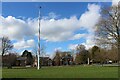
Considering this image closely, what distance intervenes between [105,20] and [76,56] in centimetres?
6867

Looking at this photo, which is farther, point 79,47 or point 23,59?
point 23,59

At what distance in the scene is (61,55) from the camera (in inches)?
5517

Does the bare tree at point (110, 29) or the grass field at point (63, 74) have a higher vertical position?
the bare tree at point (110, 29)

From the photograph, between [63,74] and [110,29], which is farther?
[110,29]

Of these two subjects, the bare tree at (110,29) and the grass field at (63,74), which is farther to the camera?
the bare tree at (110,29)

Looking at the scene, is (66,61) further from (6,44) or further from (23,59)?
(6,44)

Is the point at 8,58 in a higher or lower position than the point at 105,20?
lower

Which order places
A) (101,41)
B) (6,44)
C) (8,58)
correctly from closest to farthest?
(101,41) → (6,44) → (8,58)

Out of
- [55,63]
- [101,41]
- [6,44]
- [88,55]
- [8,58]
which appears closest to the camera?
[101,41]

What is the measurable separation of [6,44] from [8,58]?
855 cm

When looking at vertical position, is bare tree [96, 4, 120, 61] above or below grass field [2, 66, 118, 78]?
above

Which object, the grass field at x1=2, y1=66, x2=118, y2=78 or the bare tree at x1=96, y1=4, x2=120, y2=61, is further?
the bare tree at x1=96, y1=4, x2=120, y2=61

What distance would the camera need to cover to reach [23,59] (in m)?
143

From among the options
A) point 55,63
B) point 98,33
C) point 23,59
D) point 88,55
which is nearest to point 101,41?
point 98,33
